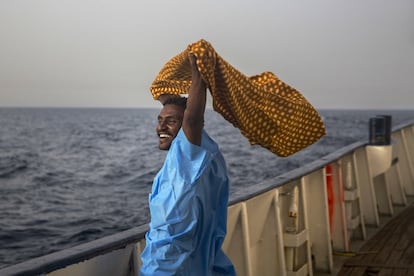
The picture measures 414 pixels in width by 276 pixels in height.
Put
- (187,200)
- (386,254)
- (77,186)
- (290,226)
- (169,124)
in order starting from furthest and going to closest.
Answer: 1. (77,186)
2. (386,254)
3. (290,226)
4. (169,124)
5. (187,200)

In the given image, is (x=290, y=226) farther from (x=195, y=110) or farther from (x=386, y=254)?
(x=195, y=110)

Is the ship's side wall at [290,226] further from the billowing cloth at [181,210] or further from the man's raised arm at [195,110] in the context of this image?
the man's raised arm at [195,110]

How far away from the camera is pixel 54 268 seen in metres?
1.73

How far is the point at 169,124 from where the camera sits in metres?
1.63

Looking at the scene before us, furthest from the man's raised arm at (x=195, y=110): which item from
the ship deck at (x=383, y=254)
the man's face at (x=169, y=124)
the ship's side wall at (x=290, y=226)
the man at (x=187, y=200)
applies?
the ship deck at (x=383, y=254)

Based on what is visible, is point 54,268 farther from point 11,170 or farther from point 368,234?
point 11,170

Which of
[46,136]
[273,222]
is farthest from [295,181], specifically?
[46,136]

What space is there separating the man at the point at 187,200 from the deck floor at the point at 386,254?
247cm

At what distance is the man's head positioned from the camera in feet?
5.32

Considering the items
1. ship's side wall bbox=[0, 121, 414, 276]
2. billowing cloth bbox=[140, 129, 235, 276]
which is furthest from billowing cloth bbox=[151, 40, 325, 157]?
ship's side wall bbox=[0, 121, 414, 276]

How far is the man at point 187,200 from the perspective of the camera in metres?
1.46

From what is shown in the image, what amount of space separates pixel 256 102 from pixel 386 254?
9.74 feet

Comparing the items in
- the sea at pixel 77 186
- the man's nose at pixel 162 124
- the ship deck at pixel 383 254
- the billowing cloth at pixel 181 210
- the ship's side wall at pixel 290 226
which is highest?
the man's nose at pixel 162 124

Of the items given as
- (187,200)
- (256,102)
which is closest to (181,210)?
(187,200)
